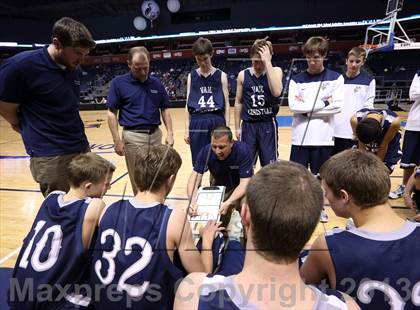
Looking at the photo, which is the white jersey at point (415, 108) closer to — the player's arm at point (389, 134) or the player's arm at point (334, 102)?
the player's arm at point (389, 134)

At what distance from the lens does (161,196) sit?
126 cm

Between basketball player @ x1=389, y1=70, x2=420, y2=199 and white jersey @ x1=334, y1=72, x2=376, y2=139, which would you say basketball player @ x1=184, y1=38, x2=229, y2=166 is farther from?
basketball player @ x1=389, y1=70, x2=420, y2=199

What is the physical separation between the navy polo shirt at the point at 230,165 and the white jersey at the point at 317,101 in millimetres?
446

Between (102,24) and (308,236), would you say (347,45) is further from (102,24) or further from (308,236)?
(308,236)

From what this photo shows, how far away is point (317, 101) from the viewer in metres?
2.26

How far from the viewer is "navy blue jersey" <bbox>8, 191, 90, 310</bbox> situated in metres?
1.22

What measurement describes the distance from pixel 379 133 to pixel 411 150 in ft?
3.98

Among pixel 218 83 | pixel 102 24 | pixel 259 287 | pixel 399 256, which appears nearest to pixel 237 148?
pixel 218 83

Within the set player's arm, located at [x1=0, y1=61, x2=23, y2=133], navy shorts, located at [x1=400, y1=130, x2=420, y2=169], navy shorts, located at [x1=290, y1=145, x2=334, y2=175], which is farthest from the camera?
navy shorts, located at [x1=400, y1=130, x2=420, y2=169]

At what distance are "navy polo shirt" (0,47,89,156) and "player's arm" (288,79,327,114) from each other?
145 centimetres

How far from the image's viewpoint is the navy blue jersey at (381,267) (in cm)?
90

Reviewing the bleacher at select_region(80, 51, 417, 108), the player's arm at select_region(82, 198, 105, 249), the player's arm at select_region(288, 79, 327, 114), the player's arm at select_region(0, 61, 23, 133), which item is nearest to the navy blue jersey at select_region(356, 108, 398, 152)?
the player's arm at select_region(288, 79, 327, 114)

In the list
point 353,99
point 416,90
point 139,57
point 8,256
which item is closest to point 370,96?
point 353,99

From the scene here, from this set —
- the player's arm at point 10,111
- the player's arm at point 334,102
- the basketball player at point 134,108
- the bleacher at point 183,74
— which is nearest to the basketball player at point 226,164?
the basketball player at point 134,108
